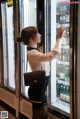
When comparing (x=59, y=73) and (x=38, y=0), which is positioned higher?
(x=38, y=0)

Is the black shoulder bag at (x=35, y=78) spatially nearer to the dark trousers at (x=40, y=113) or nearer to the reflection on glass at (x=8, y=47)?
the dark trousers at (x=40, y=113)

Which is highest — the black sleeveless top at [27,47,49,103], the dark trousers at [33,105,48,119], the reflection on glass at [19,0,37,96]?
the reflection on glass at [19,0,37,96]

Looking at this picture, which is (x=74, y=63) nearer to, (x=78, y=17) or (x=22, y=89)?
(x=78, y=17)

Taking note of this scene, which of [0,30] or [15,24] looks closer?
[15,24]

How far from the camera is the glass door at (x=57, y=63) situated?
2728 millimetres

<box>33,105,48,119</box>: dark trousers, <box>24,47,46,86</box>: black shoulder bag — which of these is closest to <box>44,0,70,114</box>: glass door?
<box>33,105,48,119</box>: dark trousers

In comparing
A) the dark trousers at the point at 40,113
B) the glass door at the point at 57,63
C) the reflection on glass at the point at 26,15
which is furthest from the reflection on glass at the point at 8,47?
the dark trousers at the point at 40,113

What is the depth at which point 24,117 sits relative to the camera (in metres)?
3.47

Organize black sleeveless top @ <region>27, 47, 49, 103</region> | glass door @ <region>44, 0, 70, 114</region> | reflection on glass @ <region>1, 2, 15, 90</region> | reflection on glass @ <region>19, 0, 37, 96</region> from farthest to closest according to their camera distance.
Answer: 1. reflection on glass @ <region>1, 2, 15, 90</region>
2. reflection on glass @ <region>19, 0, 37, 96</region>
3. glass door @ <region>44, 0, 70, 114</region>
4. black sleeveless top @ <region>27, 47, 49, 103</region>

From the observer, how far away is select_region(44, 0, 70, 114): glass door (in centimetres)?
273

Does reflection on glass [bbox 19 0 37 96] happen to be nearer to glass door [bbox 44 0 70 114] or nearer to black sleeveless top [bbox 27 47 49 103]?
glass door [bbox 44 0 70 114]

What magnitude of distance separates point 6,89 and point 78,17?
7.48 ft

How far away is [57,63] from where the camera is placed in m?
2.92

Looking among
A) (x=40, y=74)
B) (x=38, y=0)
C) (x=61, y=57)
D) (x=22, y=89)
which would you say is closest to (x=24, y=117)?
(x=22, y=89)
